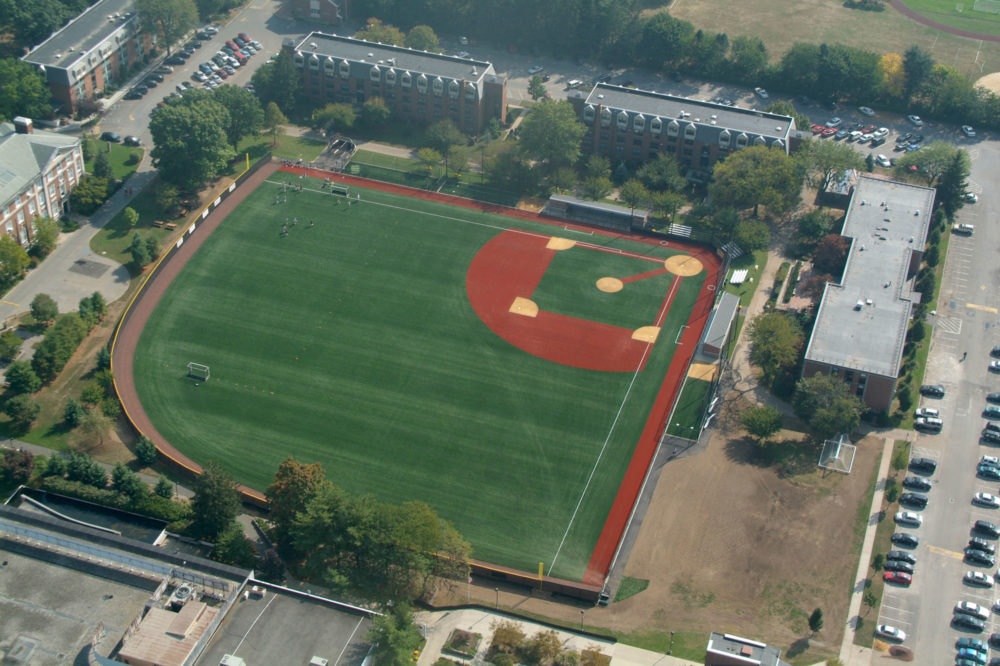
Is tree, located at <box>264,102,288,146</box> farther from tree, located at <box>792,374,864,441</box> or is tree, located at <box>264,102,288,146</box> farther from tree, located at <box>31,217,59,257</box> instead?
tree, located at <box>792,374,864,441</box>

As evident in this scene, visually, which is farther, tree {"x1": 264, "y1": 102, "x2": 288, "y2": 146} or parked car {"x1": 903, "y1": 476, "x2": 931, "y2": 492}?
tree {"x1": 264, "y1": 102, "x2": 288, "y2": 146}

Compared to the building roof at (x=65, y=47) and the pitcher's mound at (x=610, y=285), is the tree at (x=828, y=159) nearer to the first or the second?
the pitcher's mound at (x=610, y=285)

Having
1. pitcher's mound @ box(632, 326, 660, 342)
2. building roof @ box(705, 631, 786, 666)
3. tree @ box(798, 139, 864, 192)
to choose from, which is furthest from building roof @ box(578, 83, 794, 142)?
building roof @ box(705, 631, 786, 666)

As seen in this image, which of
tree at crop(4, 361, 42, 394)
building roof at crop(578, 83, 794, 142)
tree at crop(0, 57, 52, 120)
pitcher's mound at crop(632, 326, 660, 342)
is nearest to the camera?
tree at crop(4, 361, 42, 394)

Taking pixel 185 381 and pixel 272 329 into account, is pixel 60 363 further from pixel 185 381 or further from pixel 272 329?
pixel 272 329

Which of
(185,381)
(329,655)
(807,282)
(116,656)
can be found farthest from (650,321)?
(116,656)

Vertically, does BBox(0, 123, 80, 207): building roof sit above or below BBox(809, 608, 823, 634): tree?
above
